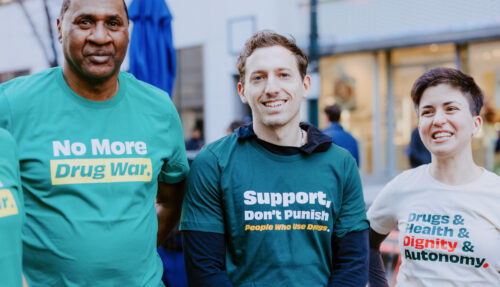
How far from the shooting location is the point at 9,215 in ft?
5.07

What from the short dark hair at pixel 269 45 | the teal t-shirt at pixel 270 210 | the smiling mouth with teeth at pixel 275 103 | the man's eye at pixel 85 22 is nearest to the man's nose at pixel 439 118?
the teal t-shirt at pixel 270 210

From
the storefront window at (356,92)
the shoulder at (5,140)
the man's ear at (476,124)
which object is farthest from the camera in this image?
the storefront window at (356,92)

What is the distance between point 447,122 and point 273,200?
3.12 ft

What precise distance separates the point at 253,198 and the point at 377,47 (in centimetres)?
1113

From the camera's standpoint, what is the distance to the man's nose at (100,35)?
210cm

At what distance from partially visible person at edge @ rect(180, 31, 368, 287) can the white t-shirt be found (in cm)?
29

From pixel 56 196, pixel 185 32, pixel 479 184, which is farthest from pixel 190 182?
pixel 185 32

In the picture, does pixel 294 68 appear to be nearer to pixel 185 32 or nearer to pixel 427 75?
pixel 427 75

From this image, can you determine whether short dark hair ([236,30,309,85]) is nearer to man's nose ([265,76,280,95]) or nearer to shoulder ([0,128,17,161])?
man's nose ([265,76,280,95])

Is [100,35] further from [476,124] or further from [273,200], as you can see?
[476,124]

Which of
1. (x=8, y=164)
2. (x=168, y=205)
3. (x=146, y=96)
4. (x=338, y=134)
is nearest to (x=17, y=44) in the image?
(x=338, y=134)

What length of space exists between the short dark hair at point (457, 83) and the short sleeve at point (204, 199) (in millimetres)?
1147

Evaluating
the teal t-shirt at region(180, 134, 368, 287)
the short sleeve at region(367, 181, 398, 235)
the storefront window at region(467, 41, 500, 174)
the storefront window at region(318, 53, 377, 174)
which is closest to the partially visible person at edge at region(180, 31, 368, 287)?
the teal t-shirt at region(180, 134, 368, 287)

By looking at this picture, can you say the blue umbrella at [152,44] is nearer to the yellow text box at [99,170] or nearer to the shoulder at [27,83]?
the shoulder at [27,83]
